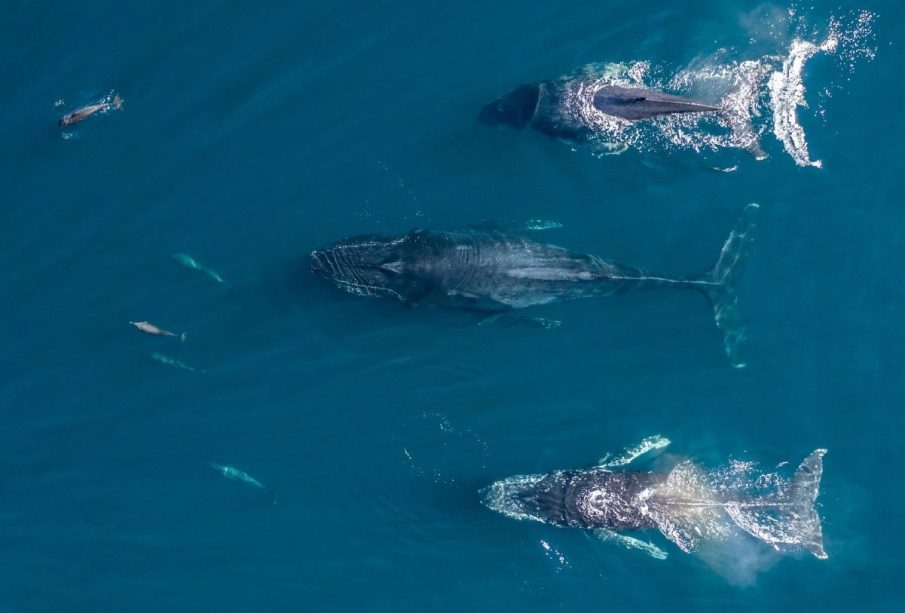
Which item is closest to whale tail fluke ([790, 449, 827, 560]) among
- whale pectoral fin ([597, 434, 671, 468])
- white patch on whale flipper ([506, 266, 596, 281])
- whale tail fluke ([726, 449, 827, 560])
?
whale tail fluke ([726, 449, 827, 560])

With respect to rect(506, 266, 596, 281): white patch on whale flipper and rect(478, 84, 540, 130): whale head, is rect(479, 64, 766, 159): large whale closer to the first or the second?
rect(478, 84, 540, 130): whale head

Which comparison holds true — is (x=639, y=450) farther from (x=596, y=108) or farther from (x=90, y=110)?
(x=90, y=110)

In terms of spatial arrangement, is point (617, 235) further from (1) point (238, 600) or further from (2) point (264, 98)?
(1) point (238, 600)

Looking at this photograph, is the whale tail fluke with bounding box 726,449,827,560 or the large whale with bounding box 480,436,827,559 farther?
the whale tail fluke with bounding box 726,449,827,560

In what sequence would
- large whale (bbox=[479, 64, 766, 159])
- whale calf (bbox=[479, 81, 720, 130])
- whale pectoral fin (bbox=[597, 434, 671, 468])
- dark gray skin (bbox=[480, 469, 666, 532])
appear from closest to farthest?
whale calf (bbox=[479, 81, 720, 130]) < large whale (bbox=[479, 64, 766, 159]) < dark gray skin (bbox=[480, 469, 666, 532]) < whale pectoral fin (bbox=[597, 434, 671, 468])

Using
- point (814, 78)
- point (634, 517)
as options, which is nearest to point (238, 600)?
point (634, 517)

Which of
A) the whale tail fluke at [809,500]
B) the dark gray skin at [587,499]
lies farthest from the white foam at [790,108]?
the dark gray skin at [587,499]

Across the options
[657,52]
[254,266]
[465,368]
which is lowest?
[465,368]
